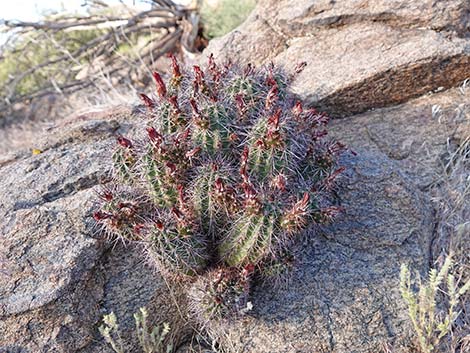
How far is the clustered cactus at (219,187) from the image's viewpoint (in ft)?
9.05

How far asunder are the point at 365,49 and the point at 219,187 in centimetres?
279

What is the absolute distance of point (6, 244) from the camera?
10.1ft

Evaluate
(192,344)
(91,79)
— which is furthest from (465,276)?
(91,79)

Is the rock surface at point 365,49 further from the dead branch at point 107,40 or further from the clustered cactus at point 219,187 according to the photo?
the dead branch at point 107,40

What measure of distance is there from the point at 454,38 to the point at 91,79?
6279 mm

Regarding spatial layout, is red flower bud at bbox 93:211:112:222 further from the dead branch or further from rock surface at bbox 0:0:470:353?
the dead branch

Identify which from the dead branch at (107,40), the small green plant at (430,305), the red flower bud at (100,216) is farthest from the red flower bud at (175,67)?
the dead branch at (107,40)

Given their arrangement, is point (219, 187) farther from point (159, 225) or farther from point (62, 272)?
point (62, 272)

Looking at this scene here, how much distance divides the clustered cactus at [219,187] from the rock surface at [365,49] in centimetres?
152

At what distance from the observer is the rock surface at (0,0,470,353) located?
2.83 m

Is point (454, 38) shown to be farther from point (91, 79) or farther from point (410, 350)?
point (91, 79)

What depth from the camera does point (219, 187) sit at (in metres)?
2.76

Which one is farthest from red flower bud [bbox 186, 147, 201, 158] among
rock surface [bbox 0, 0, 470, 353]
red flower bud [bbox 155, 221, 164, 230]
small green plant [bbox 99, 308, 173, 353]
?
small green plant [bbox 99, 308, 173, 353]

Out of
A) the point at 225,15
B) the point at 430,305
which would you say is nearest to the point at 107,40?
the point at 225,15
